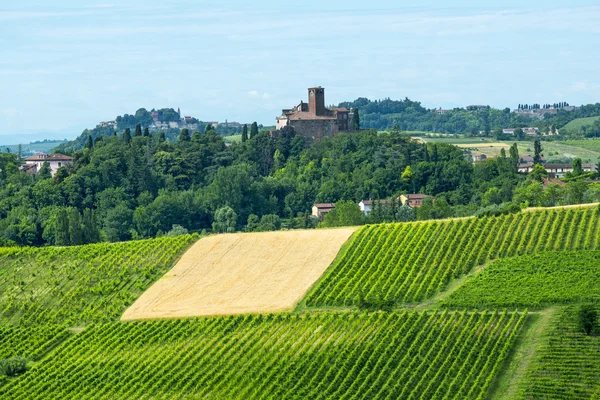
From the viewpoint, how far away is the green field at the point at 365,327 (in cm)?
4722

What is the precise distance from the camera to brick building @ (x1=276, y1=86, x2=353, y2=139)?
458 feet

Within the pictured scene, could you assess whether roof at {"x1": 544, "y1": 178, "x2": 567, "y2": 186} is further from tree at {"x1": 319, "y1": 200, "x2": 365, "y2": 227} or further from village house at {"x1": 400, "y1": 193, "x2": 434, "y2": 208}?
tree at {"x1": 319, "y1": 200, "x2": 365, "y2": 227}

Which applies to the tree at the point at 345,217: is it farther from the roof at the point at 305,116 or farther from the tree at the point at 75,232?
the roof at the point at 305,116

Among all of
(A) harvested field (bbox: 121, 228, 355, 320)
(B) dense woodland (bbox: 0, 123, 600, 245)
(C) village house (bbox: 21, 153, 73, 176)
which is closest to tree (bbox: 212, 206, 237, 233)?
(B) dense woodland (bbox: 0, 123, 600, 245)

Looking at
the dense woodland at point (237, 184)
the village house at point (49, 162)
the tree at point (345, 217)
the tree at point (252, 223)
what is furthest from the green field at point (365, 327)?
the village house at point (49, 162)

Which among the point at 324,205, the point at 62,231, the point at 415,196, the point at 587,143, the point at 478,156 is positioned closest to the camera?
the point at 62,231

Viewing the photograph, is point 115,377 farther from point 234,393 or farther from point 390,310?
point 390,310

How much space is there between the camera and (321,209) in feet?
376

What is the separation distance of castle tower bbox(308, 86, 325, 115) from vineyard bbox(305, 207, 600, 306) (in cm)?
7201

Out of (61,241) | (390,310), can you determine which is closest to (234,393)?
(390,310)

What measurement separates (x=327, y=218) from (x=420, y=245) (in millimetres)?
35419

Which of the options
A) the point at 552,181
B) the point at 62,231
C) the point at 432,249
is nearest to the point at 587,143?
the point at 552,181

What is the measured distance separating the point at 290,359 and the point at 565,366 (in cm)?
1174

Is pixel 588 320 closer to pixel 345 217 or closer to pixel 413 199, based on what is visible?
pixel 345 217
